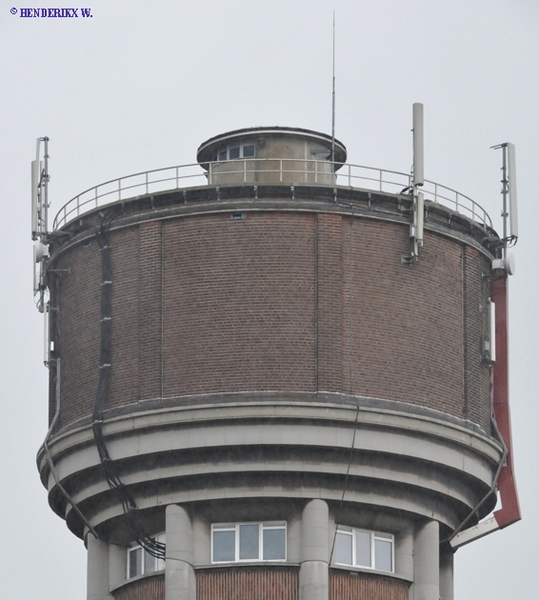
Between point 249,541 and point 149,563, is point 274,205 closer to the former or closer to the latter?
point 249,541

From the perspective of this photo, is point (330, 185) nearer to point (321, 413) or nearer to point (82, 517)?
point (321, 413)

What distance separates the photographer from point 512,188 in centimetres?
6812

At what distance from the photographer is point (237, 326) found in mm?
63344

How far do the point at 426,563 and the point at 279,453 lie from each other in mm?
5079

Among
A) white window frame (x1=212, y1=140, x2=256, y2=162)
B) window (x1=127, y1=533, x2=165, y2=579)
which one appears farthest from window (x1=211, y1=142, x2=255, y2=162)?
window (x1=127, y1=533, x2=165, y2=579)

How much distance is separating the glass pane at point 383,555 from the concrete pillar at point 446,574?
108 inches

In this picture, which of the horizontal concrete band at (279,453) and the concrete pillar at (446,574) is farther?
the concrete pillar at (446,574)

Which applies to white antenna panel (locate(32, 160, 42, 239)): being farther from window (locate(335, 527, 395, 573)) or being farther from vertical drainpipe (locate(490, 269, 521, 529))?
vertical drainpipe (locate(490, 269, 521, 529))

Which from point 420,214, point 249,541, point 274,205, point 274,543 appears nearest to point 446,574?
point 274,543

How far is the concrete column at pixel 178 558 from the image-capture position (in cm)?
6278

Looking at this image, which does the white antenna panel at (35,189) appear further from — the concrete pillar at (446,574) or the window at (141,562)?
the concrete pillar at (446,574)

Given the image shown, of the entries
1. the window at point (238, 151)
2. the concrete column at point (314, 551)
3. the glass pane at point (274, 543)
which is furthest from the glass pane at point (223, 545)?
the window at point (238, 151)

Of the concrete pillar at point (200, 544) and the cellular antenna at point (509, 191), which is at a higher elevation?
the cellular antenna at point (509, 191)

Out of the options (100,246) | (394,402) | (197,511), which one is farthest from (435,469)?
(100,246)
